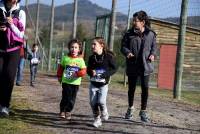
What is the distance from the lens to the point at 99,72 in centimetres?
1084

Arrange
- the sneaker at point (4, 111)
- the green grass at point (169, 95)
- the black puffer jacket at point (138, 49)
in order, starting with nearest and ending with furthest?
the sneaker at point (4, 111), the black puffer jacket at point (138, 49), the green grass at point (169, 95)

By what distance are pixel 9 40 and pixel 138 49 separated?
7.78 ft

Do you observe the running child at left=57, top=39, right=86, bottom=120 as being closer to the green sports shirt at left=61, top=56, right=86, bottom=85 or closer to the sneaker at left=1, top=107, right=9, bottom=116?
the green sports shirt at left=61, top=56, right=86, bottom=85

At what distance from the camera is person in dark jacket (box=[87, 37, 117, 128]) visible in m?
10.8

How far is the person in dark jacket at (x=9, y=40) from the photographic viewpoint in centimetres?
1066

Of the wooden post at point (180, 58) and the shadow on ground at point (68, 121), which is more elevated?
the wooden post at point (180, 58)

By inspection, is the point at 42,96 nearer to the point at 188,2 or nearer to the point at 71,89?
the point at 71,89

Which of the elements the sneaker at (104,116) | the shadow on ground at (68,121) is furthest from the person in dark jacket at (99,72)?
the shadow on ground at (68,121)

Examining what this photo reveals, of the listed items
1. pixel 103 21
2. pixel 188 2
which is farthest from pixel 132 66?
pixel 103 21

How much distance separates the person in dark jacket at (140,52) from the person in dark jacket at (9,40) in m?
1.94

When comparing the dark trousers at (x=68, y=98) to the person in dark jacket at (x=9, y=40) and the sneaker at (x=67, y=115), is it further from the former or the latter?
the person in dark jacket at (x=9, y=40)

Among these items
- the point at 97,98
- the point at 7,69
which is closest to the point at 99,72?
the point at 97,98

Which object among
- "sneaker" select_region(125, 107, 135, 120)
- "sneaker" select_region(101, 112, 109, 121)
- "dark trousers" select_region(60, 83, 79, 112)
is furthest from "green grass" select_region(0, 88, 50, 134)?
"sneaker" select_region(125, 107, 135, 120)

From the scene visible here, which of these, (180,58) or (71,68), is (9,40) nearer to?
(71,68)
